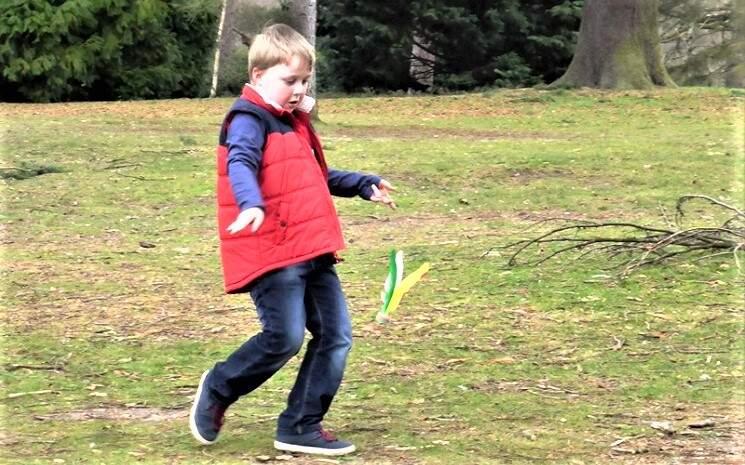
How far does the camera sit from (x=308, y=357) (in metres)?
3.89

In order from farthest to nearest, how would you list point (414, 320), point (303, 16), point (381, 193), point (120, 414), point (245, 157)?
1. point (303, 16)
2. point (414, 320)
3. point (120, 414)
4. point (381, 193)
5. point (245, 157)

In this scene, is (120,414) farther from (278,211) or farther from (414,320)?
(414,320)

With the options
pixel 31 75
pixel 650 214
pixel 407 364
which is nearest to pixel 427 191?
pixel 650 214

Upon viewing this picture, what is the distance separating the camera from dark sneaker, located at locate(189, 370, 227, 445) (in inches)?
152

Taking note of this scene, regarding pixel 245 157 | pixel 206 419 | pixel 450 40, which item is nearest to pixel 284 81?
pixel 245 157

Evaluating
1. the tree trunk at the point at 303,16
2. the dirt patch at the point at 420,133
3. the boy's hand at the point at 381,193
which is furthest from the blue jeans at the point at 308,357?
the tree trunk at the point at 303,16

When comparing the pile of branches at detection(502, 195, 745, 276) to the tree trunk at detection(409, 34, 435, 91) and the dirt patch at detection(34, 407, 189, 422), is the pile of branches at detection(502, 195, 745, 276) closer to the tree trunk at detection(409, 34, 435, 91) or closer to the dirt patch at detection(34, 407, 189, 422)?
the dirt patch at detection(34, 407, 189, 422)

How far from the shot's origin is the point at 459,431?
401 cm

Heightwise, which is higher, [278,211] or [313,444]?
[278,211]

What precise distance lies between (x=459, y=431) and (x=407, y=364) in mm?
888

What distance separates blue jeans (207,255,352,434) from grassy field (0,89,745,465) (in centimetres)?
17

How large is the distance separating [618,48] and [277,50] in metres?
16.0

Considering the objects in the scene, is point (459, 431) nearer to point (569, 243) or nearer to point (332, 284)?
point (332, 284)

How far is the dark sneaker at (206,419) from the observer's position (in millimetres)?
3852
